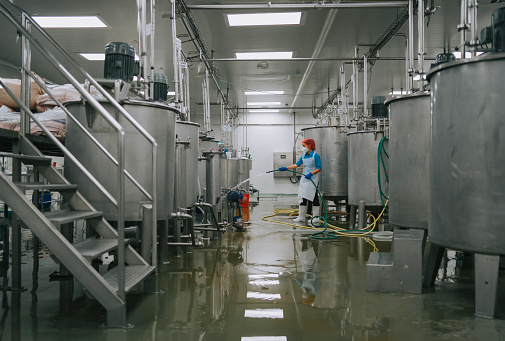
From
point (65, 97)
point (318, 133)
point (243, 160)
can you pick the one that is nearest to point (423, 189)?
point (65, 97)

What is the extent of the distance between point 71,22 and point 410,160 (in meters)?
6.52

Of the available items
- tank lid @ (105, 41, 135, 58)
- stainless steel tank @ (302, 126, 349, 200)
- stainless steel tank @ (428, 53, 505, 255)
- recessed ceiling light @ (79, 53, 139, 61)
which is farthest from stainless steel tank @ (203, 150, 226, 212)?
recessed ceiling light @ (79, 53, 139, 61)

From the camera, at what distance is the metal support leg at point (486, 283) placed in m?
2.26

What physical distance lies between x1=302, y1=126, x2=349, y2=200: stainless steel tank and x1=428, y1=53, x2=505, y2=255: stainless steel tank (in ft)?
14.7

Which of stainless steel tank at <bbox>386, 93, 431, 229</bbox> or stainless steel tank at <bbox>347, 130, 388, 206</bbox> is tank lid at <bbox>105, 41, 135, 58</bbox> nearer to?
stainless steel tank at <bbox>386, 93, 431, 229</bbox>

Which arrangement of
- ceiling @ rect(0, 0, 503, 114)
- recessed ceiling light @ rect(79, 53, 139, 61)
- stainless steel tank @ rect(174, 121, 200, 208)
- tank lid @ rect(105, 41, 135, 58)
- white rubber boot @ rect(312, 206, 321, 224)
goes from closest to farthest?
tank lid @ rect(105, 41, 135, 58)
stainless steel tank @ rect(174, 121, 200, 208)
ceiling @ rect(0, 0, 503, 114)
white rubber boot @ rect(312, 206, 321, 224)
recessed ceiling light @ rect(79, 53, 139, 61)

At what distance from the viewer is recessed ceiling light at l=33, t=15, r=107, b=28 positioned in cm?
692

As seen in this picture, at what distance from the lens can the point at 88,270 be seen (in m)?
2.10

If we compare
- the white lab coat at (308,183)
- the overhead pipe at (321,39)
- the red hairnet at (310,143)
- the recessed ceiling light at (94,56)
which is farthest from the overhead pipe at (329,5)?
the recessed ceiling light at (94,56)

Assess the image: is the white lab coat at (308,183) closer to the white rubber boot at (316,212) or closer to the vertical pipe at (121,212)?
the white rubber boot at (316,212)

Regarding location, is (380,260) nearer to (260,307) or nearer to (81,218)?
(260,307)

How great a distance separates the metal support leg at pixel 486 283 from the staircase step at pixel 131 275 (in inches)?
80.2

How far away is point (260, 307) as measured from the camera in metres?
2.52

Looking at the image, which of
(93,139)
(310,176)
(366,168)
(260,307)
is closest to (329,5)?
(366,168)
